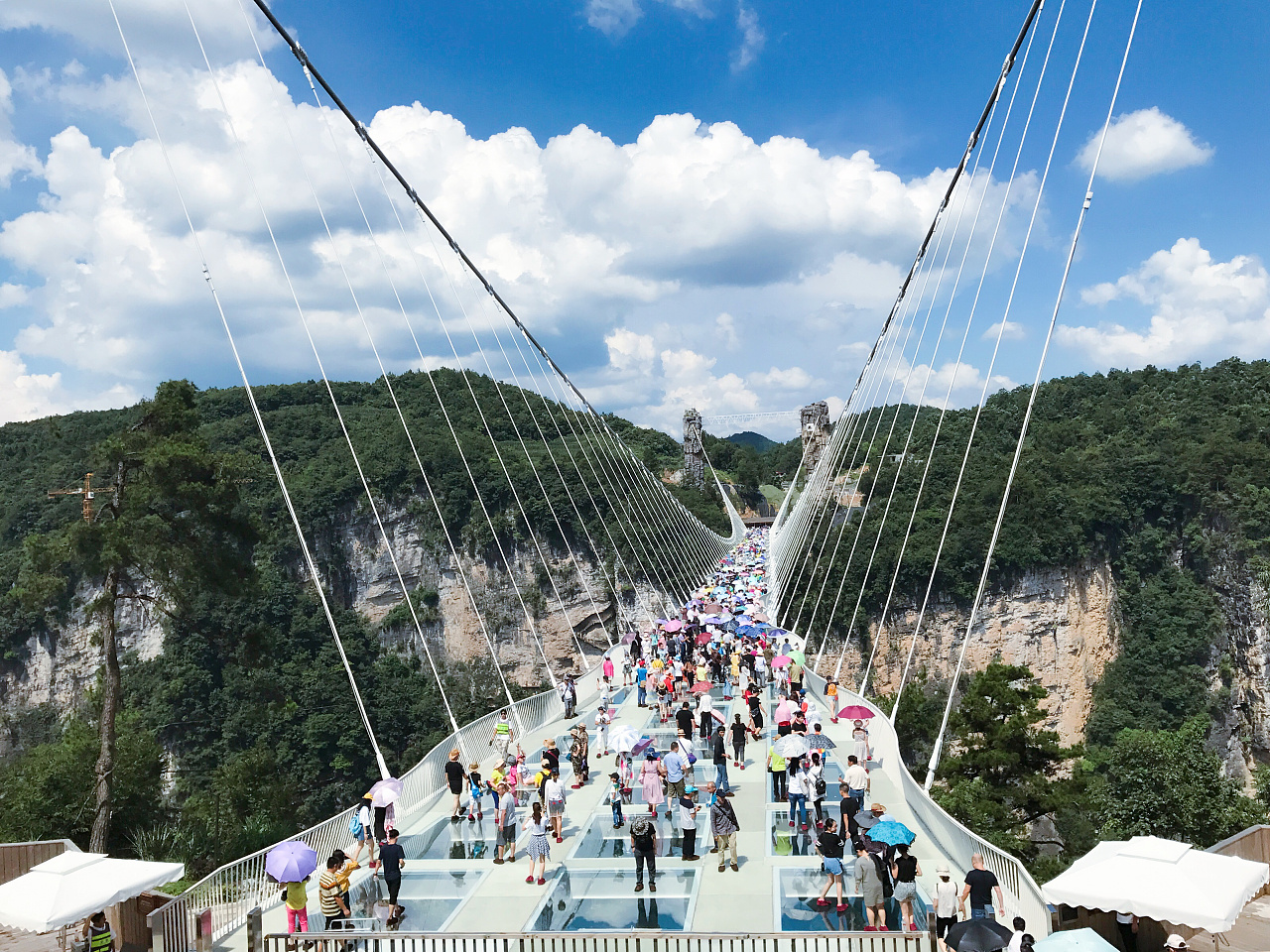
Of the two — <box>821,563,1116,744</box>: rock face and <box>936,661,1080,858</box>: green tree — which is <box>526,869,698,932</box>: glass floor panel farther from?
<box>821,563,1116,744</box>: rock face

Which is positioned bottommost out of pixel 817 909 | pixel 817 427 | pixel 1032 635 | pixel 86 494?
pixel 817 909

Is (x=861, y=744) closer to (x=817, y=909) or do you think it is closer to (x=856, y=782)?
(x=856, y=782)

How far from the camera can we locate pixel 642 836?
25.5 ft

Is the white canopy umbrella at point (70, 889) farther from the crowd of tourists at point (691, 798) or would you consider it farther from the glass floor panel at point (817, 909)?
the glass floor panel at point (817, 909)

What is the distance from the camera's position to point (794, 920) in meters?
7.17

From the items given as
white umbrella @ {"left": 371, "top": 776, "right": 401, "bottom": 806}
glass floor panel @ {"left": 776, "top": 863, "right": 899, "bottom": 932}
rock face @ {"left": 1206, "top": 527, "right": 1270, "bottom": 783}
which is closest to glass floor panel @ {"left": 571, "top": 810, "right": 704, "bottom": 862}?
glass floor panel @ {"left": 776, "top": 863, "right": 899, "bottom": 932}


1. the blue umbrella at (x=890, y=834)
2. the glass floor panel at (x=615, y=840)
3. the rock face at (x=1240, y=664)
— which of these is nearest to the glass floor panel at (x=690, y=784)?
the glass floor panel at (x=615, y=840)

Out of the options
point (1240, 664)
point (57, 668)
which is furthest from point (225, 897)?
point (57, 668)

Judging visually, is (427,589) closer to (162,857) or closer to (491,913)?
(162,857)

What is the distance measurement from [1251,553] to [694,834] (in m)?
45.1

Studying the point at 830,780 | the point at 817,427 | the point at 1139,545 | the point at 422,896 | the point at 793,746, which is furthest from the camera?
the point at 817,427

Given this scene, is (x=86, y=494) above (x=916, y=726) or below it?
above

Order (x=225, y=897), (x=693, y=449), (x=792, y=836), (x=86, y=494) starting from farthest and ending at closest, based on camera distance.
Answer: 1. (x=693, y=449)
2. (x=86, y=494)
3. (x=792, y=836)
4. (x=225, y=897)

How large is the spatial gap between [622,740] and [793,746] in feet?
6.04
